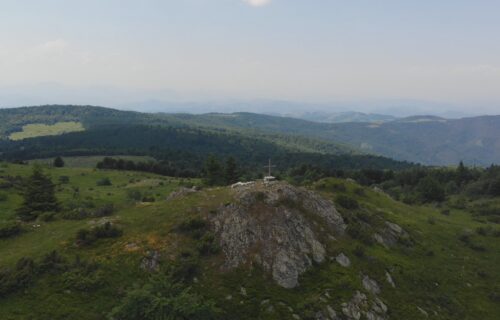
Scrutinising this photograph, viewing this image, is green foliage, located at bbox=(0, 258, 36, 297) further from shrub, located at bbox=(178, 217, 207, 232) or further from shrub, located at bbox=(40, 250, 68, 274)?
shrub, located at bbox=(178, 217, 207, 232)

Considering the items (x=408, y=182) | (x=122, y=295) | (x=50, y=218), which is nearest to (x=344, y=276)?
(x=122, y=295)

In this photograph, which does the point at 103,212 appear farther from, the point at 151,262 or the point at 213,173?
the point at 213,173

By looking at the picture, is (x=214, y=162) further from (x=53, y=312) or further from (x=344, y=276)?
(x=53, y=312)

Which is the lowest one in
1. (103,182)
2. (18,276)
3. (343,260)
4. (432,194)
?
(432,194)

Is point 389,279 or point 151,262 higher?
point 151,262

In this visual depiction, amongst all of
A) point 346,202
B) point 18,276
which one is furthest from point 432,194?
point 18,276

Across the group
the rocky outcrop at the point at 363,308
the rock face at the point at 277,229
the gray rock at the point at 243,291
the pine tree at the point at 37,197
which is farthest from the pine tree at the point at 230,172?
the rocky outcrop at the point at 363,308

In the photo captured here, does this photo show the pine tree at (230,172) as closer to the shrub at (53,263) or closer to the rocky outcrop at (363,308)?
the shrub at (53,263)
